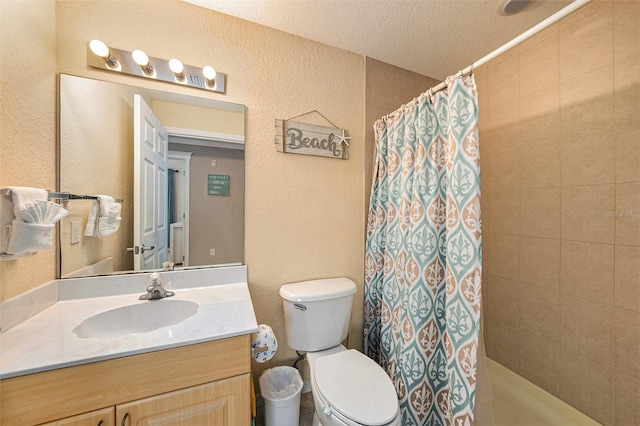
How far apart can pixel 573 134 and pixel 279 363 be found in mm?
2248

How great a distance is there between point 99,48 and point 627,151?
261cm

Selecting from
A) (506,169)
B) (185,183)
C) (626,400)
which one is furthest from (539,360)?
(185,183)

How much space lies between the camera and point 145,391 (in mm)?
767

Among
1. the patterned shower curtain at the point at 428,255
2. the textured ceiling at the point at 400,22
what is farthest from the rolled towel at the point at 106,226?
the patterned shower curtain at the point at 428,255

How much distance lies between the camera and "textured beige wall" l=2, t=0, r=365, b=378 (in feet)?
3.33

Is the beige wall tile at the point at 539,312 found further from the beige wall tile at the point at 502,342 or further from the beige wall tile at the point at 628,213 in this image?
the beige wall tile at the point at 628,213

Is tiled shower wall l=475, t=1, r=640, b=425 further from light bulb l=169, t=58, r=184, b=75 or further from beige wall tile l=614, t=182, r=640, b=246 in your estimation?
light bulb l=169, t=58, r=184, b=75

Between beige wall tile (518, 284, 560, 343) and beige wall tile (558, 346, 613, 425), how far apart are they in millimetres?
111

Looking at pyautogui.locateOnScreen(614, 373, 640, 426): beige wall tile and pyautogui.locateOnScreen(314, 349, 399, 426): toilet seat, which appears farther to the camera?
pyautogui.locateOnScreen(614, 373, 640, 426): beige wall tile

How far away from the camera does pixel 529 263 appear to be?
159cm

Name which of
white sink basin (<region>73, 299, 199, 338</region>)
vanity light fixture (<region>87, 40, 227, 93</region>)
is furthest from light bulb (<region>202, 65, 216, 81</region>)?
white sink basin (<region>73, 299, 199, 338</region>)

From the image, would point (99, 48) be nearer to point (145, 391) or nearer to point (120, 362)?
point (120, 362)

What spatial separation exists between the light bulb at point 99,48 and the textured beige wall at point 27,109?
142mm

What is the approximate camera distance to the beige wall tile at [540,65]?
146 centimetres
